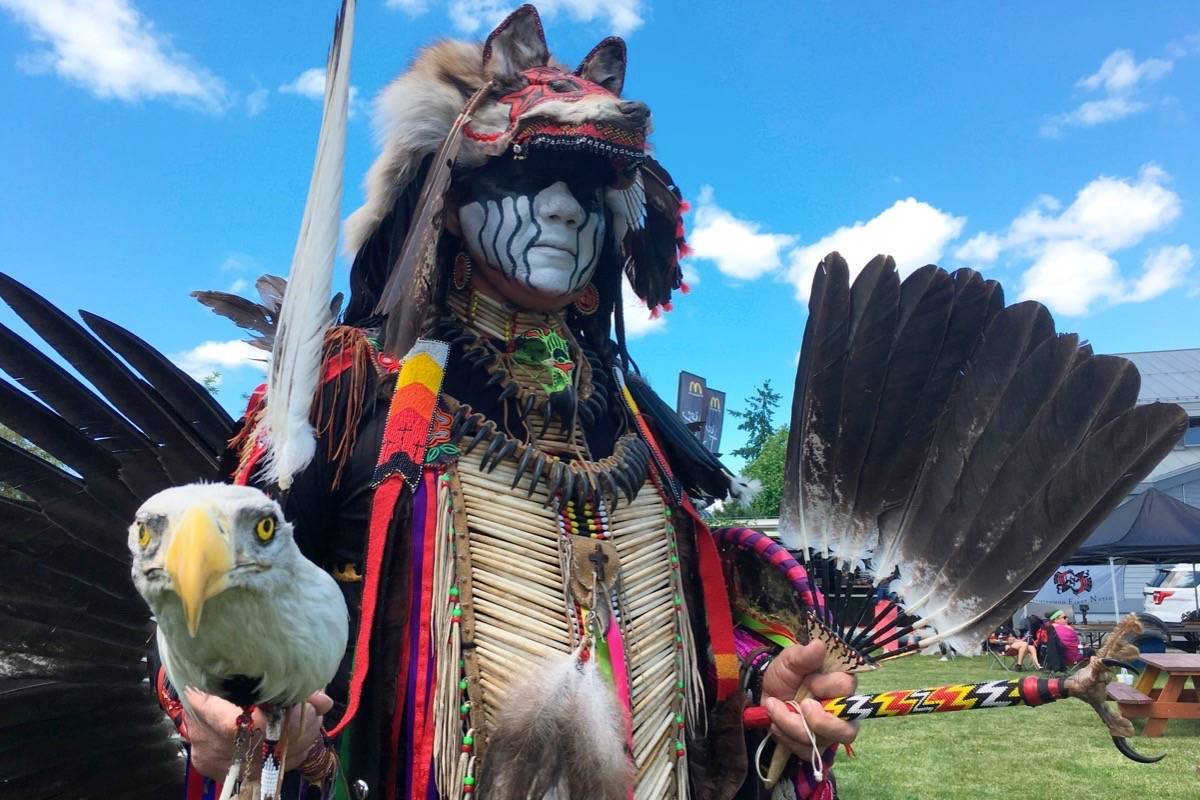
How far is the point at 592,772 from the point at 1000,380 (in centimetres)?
150

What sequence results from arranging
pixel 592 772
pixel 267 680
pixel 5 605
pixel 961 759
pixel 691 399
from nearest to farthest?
1. pixel 267 680
2. pixel 592 772
3. pixel 5 605
4. pixel 961 759
5. pixel 691 399

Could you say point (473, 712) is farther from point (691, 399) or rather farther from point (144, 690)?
point (691, 399)

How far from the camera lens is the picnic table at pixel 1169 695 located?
26.4 ft

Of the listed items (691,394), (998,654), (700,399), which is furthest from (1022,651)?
(691,394)

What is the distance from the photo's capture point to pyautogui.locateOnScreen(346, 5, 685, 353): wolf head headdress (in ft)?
7.18

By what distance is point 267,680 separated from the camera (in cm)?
124

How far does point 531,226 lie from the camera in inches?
90.1

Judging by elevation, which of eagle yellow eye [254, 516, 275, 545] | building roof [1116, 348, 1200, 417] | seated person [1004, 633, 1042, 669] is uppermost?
building roof [1116, 348, 1200, 417]

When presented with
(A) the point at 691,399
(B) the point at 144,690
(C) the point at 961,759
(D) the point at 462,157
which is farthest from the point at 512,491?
(A) the point at 691,399

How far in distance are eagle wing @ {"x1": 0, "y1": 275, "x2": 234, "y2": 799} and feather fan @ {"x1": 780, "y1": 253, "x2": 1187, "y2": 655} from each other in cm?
186

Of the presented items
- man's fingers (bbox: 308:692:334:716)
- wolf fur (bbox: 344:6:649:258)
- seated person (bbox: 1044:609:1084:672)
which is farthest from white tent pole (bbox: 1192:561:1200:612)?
man's fingers (bbox: 308:692:334:716)

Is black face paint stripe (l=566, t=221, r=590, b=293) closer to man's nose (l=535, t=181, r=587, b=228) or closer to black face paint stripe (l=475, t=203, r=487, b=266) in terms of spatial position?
man's nose (l=535, t=181, r=587, b=228)

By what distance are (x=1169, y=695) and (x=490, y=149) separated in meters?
8.90

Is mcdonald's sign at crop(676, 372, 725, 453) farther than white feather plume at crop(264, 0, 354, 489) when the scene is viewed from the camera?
Yes
